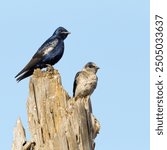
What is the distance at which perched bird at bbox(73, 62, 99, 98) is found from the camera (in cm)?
2018

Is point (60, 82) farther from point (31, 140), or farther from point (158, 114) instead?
point (158, 114)

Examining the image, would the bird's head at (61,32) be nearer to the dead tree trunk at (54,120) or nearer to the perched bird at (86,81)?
the perched bird at (86,81)

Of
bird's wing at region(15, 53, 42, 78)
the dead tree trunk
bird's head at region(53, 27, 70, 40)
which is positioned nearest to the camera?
the dead tree trunk

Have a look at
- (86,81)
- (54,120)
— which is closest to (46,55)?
(86,81)

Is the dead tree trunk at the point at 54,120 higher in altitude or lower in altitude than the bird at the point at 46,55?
lower

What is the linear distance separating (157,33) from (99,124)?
3411 millimetres

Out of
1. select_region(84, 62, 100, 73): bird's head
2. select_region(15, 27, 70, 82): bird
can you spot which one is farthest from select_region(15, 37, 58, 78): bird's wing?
select_region(84, 62, 100, 73): bird's head

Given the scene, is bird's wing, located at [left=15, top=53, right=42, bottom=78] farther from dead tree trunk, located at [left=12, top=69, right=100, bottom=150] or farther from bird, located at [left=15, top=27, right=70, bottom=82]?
dead tree trunk, located at [left=12, top=69, right=100, bottom=150]

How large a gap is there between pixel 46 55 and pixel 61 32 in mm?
1375

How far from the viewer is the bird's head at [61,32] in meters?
21.4

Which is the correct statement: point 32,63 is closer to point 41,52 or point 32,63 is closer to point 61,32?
point 41,52

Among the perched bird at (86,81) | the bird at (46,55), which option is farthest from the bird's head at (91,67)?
the bird at (46,55)

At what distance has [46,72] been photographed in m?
17.4

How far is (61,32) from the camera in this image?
21.5 metres
